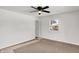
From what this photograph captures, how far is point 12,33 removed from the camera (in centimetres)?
464

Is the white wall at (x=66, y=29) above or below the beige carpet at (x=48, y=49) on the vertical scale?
above

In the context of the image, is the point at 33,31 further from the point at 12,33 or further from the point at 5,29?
the point at 5,29

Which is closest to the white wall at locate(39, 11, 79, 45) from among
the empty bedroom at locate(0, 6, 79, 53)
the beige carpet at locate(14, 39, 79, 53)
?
the empty bedroom at locate(0, 6, 79, 53)

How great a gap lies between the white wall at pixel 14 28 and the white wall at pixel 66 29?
145 centimetres

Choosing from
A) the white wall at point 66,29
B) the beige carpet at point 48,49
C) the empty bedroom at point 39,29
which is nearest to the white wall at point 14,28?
the empty bedroom at point 39,29

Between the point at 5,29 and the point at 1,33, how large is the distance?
0.94ft

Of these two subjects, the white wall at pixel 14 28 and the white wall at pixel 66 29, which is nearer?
the white wall at pixel 14 28

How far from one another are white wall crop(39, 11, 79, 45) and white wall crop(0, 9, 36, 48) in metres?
1.45

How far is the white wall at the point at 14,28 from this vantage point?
4176mm

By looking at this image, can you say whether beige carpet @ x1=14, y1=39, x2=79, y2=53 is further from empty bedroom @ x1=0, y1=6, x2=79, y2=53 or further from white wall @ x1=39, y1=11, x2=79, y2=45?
white wall @ x1=39, y1=11, x2=79, y2=45

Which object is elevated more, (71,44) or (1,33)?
(1,33)

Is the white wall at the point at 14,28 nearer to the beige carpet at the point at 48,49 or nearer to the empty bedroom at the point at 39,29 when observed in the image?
the empty bedroom at the point at 39,29
